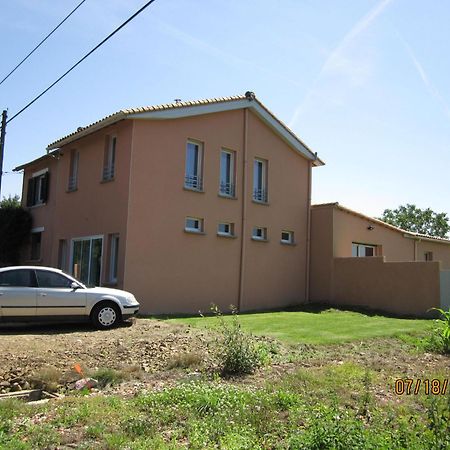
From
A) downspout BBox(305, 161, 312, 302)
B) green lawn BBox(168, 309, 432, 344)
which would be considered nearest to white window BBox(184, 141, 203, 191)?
green lawn BBox(168, 309, 432, 344)

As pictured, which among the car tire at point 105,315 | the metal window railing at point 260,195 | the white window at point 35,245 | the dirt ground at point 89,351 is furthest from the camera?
the white window at point 35,245

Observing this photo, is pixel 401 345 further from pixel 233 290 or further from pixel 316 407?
pixel 233 290

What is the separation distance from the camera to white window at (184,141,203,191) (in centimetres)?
1728

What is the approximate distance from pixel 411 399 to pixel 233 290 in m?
11.6

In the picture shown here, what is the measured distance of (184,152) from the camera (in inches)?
669

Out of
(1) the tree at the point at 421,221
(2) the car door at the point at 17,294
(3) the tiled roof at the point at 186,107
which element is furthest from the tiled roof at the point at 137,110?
(1) the tree at the point at 421,221

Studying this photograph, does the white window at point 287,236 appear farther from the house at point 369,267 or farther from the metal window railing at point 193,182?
the metal window railing at point 193,182

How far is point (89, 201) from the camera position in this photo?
17.7 m

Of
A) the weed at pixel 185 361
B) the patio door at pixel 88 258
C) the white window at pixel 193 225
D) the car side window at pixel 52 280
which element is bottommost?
the weed at pixel 185 361

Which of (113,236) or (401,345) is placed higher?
(113,236)

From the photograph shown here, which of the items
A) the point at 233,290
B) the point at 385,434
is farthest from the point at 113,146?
the point at 385,434

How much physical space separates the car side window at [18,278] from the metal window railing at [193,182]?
685 cm

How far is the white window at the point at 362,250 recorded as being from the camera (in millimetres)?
21938

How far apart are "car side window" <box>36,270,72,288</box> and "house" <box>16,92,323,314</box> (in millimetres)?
3302
